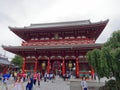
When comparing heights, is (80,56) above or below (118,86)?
above

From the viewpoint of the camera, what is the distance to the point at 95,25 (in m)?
26.7

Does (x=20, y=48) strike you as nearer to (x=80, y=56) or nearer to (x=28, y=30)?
(x=28, y=30)

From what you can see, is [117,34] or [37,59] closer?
[117,34]

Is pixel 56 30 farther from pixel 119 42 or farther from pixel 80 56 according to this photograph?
pixel 119 42

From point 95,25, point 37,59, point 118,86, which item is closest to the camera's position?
point 118,86

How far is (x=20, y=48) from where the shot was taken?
27.5 metres

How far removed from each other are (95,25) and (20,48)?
13.5m

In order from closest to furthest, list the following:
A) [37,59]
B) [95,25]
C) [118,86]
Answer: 1. [118,86]
2. [95,25]
3. [37,59]

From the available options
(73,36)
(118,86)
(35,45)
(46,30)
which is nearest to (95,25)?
(73,36)

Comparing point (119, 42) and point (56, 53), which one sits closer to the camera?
point (119, 42)

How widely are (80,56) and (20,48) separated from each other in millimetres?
10500

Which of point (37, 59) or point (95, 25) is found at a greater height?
point (95, 25)

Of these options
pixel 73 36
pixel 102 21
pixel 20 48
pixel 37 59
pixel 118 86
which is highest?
pixel 102 21

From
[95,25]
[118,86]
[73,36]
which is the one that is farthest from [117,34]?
[73,36]
